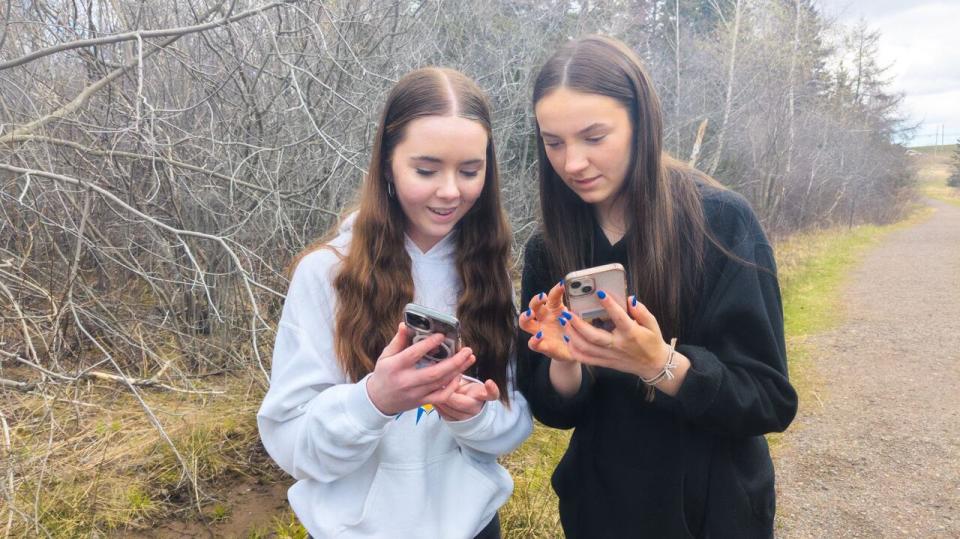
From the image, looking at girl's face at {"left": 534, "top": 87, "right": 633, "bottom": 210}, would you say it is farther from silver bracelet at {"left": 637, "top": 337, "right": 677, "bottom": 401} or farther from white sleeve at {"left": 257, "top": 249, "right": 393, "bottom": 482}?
white sleeve at {"left": 257, "top": 249, "right": 393, "bottom": 482}

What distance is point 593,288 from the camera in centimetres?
144

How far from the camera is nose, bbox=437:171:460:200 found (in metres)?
1.72

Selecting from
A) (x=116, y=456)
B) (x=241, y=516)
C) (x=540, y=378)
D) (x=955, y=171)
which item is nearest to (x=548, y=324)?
(x=540, y=378)

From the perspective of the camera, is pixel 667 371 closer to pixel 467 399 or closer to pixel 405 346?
pixel 467 399

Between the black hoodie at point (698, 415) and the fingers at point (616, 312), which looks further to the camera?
the black hoodie at point (698, 415)

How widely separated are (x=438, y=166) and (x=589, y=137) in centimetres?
40

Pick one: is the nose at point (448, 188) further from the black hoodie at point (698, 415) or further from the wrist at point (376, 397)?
the wrist at point (376, 397)

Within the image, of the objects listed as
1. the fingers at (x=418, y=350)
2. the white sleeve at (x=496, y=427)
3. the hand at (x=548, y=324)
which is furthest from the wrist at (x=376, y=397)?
the hand at (x=548, y=324)

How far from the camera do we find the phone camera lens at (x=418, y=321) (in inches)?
56.4

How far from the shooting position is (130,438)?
13.0ft

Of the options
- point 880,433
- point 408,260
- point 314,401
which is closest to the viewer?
point 314,401

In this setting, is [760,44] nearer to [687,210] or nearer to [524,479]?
[524,479]

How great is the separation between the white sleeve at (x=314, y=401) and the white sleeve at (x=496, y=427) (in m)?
0.23

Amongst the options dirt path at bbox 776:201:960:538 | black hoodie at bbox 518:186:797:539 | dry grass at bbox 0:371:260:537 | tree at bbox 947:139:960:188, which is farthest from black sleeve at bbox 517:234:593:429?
tree at bbox 947:139:960:188
